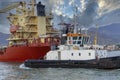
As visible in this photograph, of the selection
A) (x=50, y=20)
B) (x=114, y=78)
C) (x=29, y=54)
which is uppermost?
(x=50, y=20)

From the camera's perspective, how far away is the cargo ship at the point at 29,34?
266ft

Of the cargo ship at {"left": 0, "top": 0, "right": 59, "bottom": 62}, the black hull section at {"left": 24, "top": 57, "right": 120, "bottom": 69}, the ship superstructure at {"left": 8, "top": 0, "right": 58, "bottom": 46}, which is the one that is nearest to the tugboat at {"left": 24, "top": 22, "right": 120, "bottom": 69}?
the black hull section at {"left": 24, "top": 57, "right": 120, "bottom": 69}

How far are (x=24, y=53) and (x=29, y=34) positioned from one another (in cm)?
538

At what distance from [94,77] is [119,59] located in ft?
29.6

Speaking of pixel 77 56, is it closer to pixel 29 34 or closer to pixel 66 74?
pixel 66 74

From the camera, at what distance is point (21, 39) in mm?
85375

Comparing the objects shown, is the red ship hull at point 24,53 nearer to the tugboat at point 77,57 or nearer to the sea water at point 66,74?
the tugboat at point 77,57

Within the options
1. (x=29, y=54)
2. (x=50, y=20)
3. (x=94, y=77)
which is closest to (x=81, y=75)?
(x=94, y=77)

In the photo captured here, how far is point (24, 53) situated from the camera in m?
82.0

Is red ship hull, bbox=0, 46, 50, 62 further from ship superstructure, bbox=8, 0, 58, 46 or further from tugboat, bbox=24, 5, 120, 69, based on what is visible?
tugboat, bbox=24, 5, 120, 69

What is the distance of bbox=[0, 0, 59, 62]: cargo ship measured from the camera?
80.9 meters

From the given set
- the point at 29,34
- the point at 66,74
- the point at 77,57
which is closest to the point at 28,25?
the point at 29,34

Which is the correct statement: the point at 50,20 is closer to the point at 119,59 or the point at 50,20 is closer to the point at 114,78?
the point at 119,59

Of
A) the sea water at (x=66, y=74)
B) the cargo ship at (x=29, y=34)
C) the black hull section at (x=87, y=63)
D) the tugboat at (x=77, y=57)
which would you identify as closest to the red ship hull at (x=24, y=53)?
the cargo ship at (x=29, y=34)
